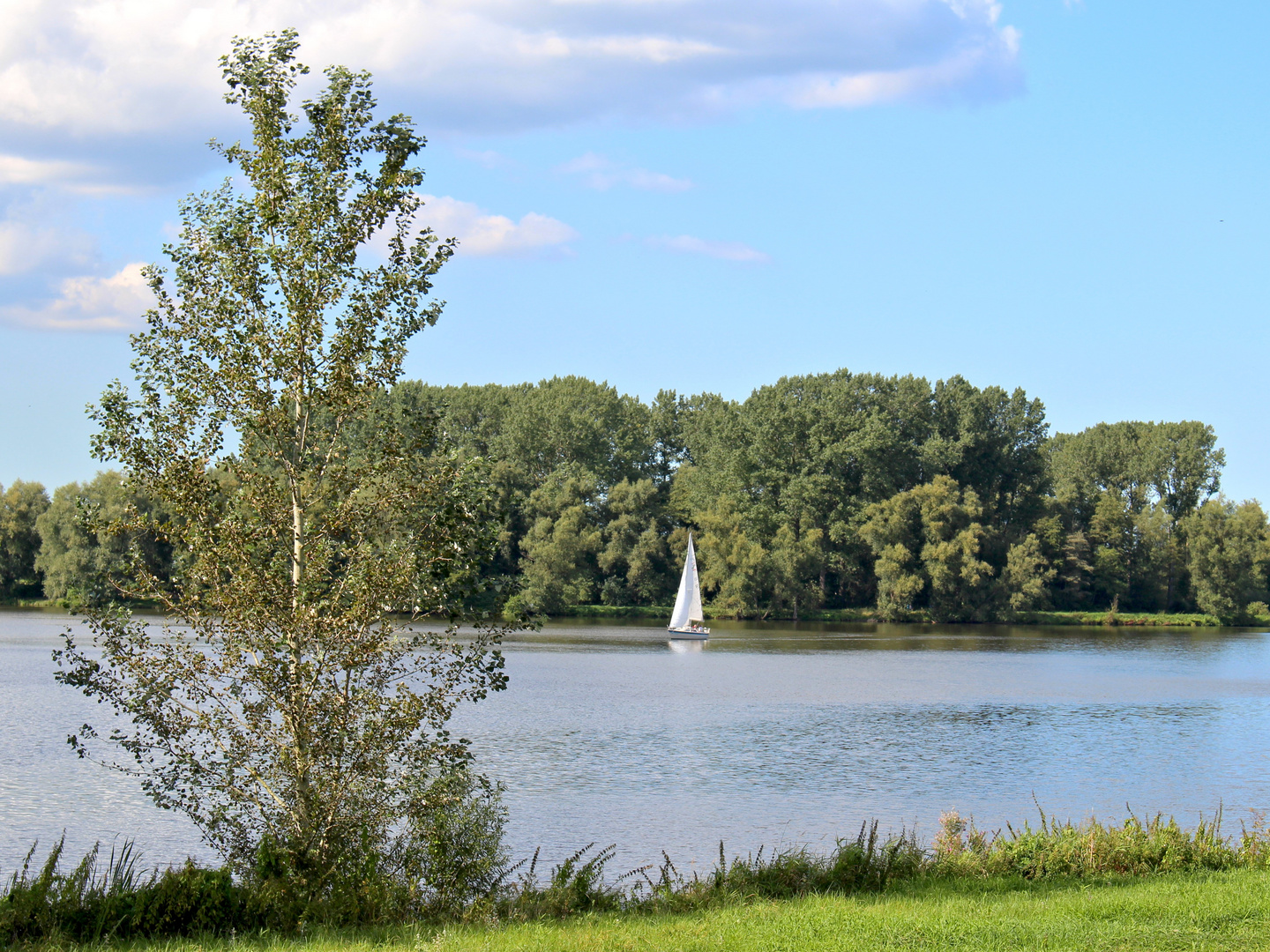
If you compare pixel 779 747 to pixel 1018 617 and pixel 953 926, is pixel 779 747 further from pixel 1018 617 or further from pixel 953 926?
pixel 1018 617

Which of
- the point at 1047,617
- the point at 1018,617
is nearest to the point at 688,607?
the point at 1018,617

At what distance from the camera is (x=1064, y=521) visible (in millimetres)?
104875

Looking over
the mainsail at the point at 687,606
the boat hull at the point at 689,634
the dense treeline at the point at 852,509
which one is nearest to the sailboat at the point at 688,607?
the mainsail at the point at 687,606

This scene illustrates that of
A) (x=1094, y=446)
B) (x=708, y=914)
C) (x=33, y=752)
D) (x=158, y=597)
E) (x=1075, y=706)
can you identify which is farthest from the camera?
(x=1094, y=446)

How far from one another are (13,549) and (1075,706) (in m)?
77.9

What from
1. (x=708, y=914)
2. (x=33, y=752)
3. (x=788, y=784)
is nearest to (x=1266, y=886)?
(x=708, y=914)

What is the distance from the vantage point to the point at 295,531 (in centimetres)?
1209

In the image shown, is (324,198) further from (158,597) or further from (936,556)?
(936,556)

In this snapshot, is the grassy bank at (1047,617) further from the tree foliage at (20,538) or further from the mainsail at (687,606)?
the tree foliage at (20,538)

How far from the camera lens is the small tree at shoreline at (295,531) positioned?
11688 millimetres

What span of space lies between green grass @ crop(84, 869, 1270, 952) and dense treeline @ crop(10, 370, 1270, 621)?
249 ft

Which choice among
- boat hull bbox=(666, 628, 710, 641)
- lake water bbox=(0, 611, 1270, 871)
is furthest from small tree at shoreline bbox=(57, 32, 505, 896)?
boat hull bbox=(666, 628, 710, 641)

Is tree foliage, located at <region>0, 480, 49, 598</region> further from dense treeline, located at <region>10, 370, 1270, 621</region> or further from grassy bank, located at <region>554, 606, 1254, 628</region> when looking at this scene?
grassy bank, located at <region>554, 606, 1254, 628</region>

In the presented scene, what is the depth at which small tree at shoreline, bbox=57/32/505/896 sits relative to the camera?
38.3ft
